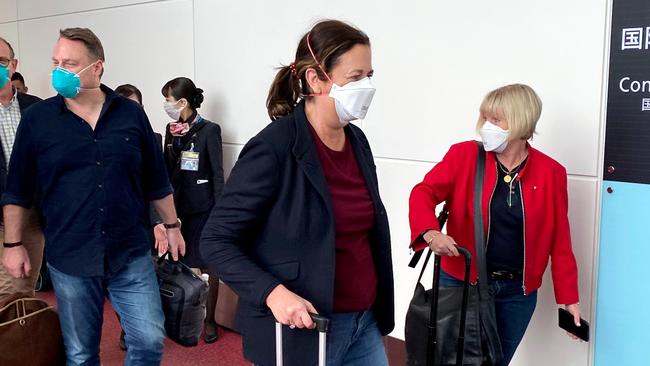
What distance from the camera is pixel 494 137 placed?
95.4 inches

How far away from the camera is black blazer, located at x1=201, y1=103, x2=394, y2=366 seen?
1.57m

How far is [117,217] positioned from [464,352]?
1437mm

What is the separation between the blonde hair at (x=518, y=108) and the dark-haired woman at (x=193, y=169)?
2035 millimetres

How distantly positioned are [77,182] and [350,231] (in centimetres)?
125

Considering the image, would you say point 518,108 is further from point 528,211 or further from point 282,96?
point 282,96

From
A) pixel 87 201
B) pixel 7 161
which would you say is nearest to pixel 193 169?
pixel 7 161

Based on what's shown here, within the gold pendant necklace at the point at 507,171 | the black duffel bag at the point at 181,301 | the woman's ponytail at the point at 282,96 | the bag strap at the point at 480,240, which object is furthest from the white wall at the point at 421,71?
the woman's ponytail at the point at 282,96

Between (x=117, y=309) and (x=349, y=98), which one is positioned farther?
(x=117, y=309)

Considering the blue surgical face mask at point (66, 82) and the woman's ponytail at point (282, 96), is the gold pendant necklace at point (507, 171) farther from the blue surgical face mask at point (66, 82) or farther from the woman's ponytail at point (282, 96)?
the blue surgical face mask at point (66, 82)

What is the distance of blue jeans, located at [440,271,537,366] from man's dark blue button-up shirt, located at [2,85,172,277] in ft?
4.41

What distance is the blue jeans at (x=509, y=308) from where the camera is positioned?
2.46 m

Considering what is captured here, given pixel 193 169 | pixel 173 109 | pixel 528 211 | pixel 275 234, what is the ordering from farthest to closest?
1. pixel 173 109
2. pixel 193 169
3. pixel 528 211
4. pixel 275 234

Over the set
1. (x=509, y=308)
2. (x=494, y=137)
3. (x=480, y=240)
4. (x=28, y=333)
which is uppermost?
(x=494, y=137)

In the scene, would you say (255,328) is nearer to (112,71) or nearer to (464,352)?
(464,352)
